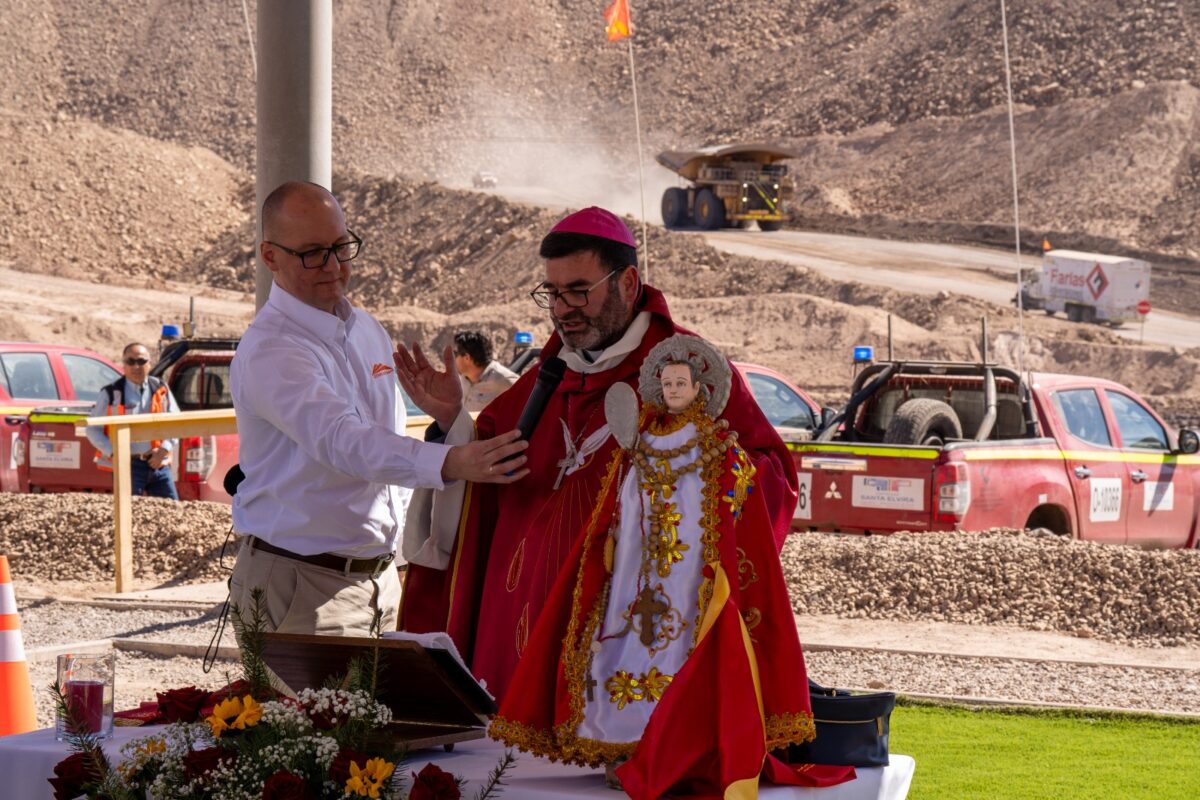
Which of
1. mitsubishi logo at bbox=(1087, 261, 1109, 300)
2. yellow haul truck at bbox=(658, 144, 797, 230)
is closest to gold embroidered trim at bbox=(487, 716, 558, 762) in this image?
mitsubishi logo at bbox=(1087, 261, 1109, 300)

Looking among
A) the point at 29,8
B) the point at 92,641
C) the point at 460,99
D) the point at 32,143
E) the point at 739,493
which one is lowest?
the point at 92,641

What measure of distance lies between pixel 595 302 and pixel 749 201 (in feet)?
146

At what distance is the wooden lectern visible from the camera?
4262 mm

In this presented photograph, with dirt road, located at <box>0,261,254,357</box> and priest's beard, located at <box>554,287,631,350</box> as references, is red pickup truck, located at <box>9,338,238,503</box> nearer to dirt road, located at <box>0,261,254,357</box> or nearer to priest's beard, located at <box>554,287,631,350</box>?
priest's beard, located at <box>554,287,631,350</box>

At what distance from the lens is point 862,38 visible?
269ft

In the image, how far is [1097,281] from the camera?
39.7 metres

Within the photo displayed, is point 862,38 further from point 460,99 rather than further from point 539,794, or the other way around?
point 539,794

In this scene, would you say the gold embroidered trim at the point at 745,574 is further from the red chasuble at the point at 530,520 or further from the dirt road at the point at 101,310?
the dirt road at the point at 101,310

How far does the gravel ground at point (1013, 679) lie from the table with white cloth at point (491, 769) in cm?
497

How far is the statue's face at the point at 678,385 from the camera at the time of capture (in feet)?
13.8

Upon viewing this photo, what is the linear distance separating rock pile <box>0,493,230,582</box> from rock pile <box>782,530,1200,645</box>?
15.9 ft

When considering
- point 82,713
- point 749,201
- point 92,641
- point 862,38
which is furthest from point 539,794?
point 862,38

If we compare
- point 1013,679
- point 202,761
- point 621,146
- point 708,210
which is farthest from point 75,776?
point 621,146

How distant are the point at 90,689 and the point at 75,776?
0.51 m
